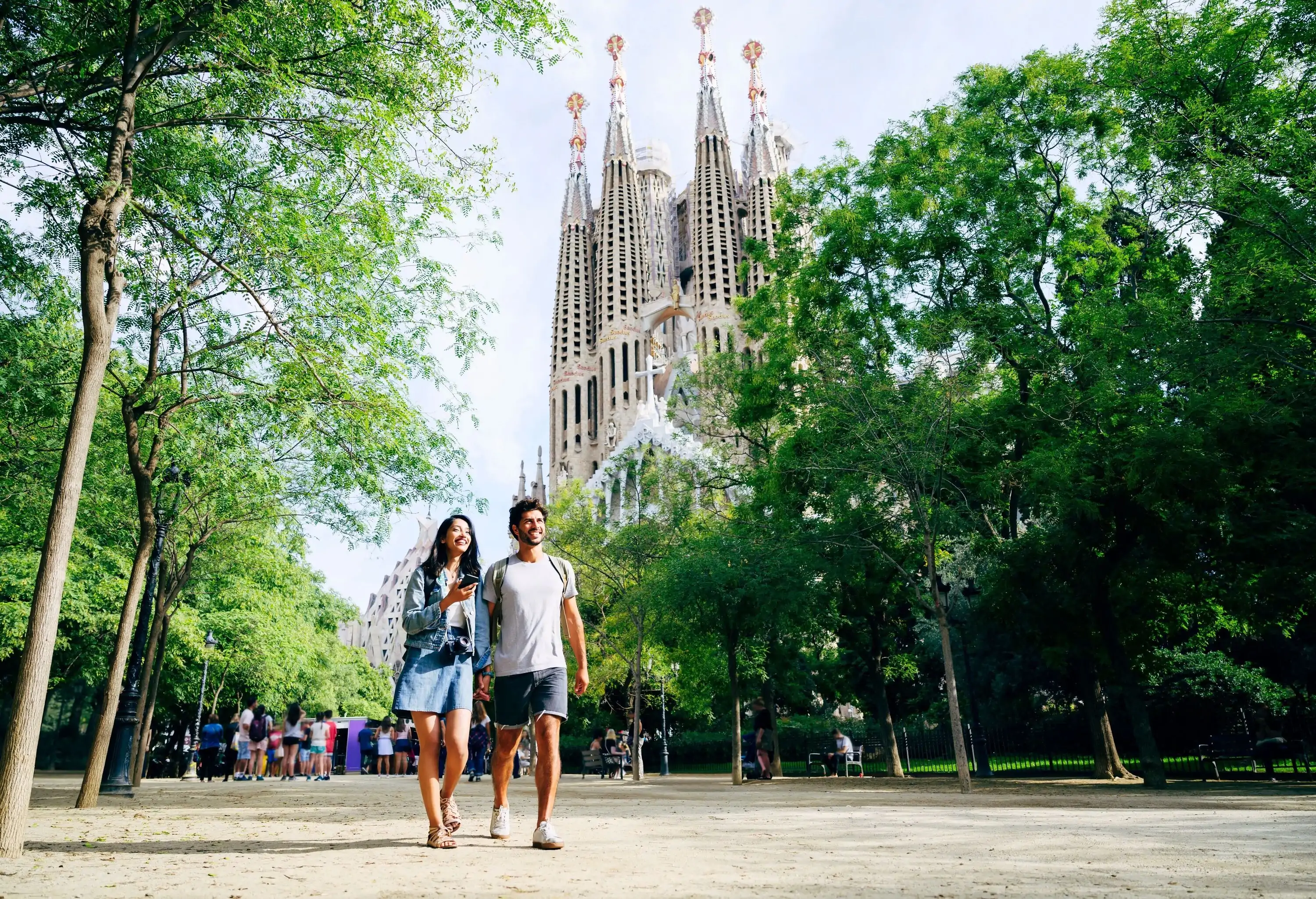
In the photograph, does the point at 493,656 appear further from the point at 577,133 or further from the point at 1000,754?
the point at 577,133

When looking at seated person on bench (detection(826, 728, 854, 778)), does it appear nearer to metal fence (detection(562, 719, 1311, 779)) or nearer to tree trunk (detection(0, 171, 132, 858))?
metal fence (detection(562, 719, 1311, 779))

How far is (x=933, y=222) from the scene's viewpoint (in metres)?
17.9

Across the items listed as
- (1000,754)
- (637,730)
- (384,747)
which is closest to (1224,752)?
(1000,754)

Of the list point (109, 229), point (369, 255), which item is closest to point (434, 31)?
point (369, 255)

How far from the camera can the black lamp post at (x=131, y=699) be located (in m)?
11.9

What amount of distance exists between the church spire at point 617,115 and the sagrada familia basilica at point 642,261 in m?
0.15

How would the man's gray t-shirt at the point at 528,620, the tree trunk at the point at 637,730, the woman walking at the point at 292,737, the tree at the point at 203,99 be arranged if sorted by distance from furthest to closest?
the tree trunk at the point at 637,730, the woman walking at the point at 292,737, the tree at the point at 203,99, the man's gray t-shirt at the point at 528,620

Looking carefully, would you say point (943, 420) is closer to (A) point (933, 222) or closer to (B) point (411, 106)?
(A) point (933, 222)

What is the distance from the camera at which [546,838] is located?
487cm

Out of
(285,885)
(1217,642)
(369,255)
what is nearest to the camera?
(285,885)

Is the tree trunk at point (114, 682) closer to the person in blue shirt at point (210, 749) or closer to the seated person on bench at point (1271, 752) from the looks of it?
the person in blue shirt at point (210, 749)

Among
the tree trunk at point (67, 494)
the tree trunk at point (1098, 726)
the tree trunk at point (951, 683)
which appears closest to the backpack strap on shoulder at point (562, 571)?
the tree trunk at point (67, 494)

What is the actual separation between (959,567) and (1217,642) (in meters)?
6.31

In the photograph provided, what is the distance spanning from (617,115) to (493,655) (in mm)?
107961
